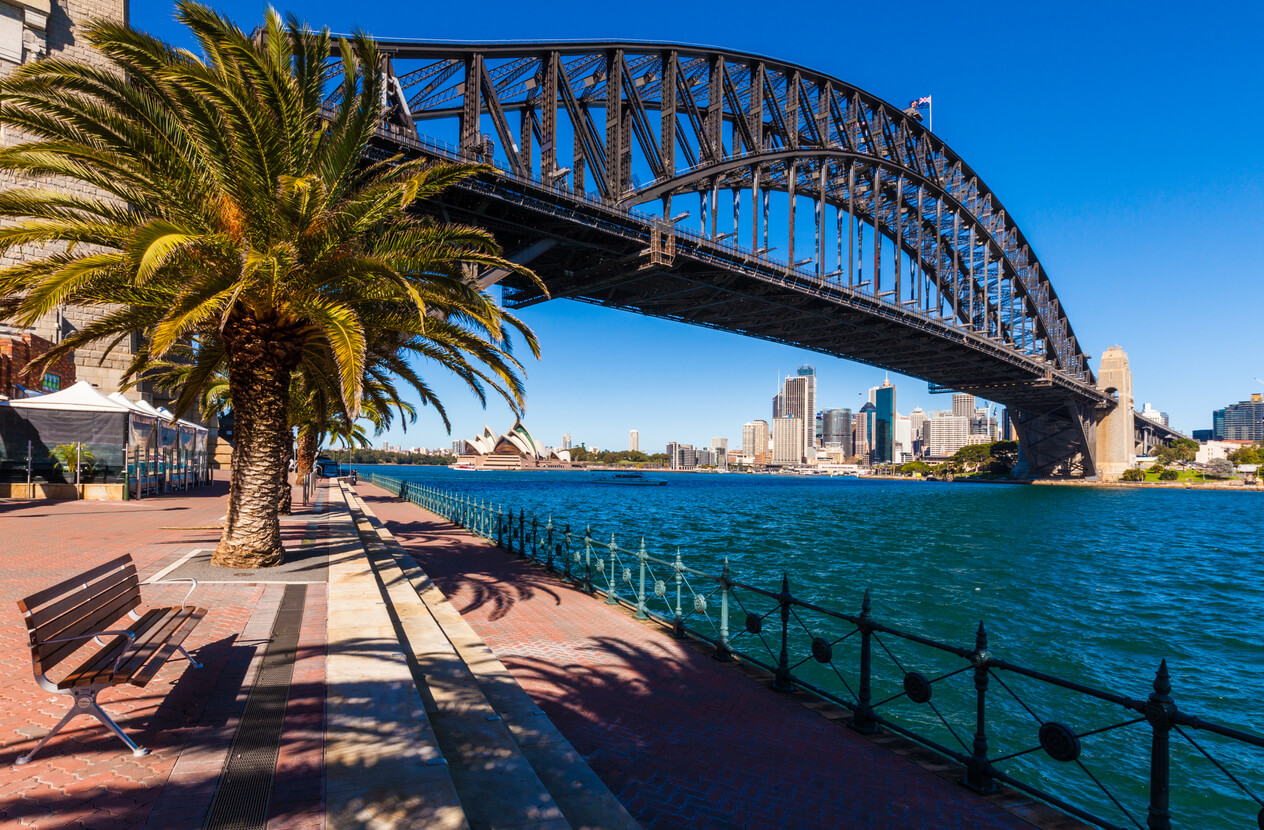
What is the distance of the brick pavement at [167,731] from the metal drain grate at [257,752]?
6cm

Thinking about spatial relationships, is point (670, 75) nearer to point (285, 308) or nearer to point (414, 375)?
point (414, 375)

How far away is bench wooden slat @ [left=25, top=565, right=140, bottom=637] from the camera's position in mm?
3773

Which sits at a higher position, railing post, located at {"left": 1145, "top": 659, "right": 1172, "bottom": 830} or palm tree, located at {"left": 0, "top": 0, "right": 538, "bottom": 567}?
palm tree, located at {"left": 0, "top": 0, "right": 538, "bottom": 567}

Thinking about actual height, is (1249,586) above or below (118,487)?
below

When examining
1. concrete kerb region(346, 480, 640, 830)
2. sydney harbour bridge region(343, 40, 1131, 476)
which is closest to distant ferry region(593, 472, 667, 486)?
sydney harbour bridge region(343, 40, 1131, 476)

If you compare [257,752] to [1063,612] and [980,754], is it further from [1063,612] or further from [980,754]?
[1063,612]

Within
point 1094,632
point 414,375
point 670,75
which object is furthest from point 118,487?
point 670,75

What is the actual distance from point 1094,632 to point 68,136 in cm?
2025

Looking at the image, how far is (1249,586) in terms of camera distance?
20.8m

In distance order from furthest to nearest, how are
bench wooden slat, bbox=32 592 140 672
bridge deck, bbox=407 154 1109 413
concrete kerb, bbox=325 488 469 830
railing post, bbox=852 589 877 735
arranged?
1. bridge deck, bbox=407 154 1109 413
2. railing post, bbox=852 589 877 735
3. bench wooden slat, bbox=32 592 140 672
4. concrete kerb, bbox=325 488 469 830

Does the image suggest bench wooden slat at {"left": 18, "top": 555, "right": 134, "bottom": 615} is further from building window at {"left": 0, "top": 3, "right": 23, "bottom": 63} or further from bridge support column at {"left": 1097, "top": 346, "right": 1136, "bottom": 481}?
bridge support column at {"left": 1097, "top": 346, "right": 1136, "bottom": 481}

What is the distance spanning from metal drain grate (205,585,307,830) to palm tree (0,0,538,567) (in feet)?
10.5

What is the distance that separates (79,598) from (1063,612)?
18.6m

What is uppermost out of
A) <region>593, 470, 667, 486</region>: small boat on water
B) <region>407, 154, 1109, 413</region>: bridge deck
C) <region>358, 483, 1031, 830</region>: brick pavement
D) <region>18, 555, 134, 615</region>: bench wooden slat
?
<region>407, 154, 1109, 413</region>: bridge deck
